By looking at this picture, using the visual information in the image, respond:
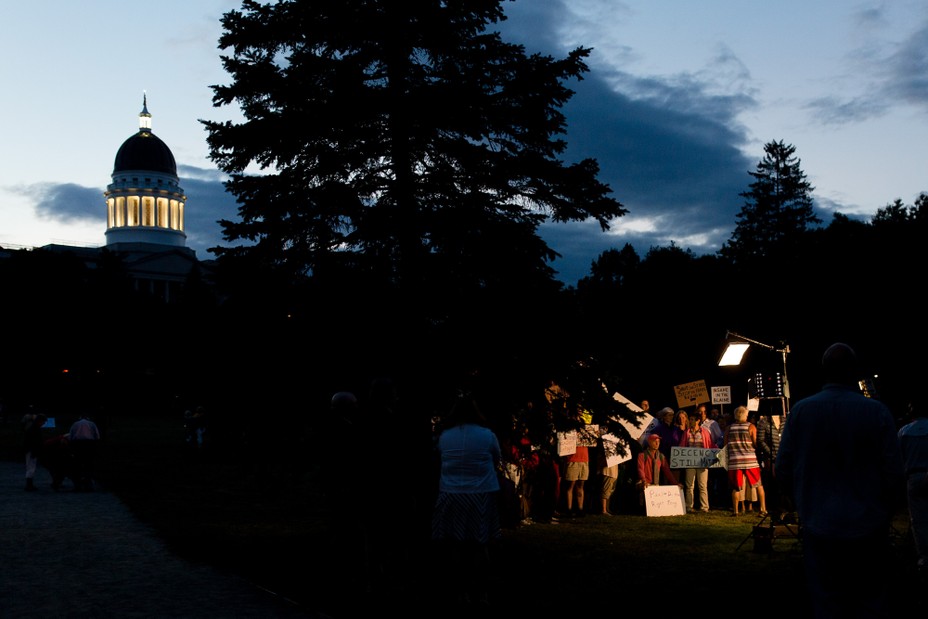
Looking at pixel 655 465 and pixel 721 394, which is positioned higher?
pixel 721 394

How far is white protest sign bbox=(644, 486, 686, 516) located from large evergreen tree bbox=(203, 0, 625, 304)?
4.67 meters

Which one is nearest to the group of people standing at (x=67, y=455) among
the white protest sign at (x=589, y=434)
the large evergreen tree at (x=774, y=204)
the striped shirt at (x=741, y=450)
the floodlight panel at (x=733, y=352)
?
the white protest sign at (x=589, y=434)

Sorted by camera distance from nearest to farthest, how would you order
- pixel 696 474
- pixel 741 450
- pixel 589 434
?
pixel 589 434 < pixel 741 450 < pixel 696 474

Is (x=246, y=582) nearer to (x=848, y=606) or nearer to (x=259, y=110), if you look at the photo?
(x=848, y=606)

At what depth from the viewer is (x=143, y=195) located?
14900cm

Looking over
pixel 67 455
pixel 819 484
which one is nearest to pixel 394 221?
pixel 819 484

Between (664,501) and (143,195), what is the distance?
141110mm

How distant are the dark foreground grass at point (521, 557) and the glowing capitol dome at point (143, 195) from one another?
445 ft

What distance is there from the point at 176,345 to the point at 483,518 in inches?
277

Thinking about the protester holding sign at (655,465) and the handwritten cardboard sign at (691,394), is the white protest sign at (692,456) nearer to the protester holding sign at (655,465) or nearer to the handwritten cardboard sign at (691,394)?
the protester holding sign at (655,465)

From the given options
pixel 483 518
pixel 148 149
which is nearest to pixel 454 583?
pixel 483 518

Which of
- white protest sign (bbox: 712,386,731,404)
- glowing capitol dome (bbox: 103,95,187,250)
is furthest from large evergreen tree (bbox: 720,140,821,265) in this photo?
glowing capitol dome (bbox: 103,95,187,250)

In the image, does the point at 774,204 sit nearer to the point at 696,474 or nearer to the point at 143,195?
the point at 696,474

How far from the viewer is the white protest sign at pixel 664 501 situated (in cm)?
1817
